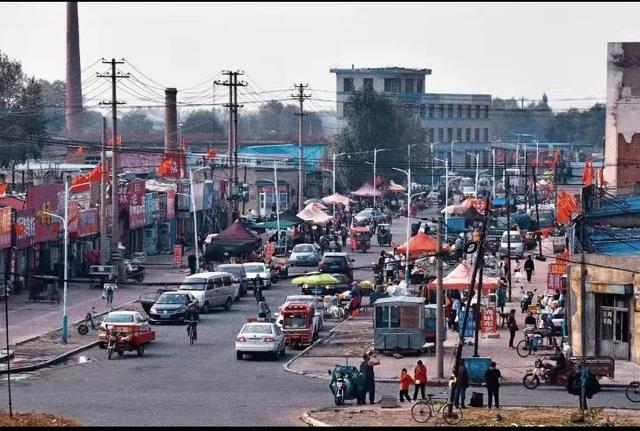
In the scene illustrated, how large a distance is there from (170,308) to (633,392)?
20186mm

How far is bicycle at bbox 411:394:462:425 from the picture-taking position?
31.8 m

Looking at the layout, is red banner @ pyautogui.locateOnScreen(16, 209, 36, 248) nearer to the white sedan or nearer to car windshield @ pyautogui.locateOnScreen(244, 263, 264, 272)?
car windshield @ pyautogui.locateOnScreen(244, 263, 264, 272)

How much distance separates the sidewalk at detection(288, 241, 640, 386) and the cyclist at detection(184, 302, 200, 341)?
12.4ft

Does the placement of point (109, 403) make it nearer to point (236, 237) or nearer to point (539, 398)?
point (539, 398)

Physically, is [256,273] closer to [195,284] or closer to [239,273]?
[239,273]

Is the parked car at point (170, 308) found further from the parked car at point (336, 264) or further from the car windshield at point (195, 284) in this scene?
the parked car at point (336, 264)

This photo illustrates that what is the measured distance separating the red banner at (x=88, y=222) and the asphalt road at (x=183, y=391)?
2263 cm

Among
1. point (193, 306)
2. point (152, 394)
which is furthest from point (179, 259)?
point (152, 394)

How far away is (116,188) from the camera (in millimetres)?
68750

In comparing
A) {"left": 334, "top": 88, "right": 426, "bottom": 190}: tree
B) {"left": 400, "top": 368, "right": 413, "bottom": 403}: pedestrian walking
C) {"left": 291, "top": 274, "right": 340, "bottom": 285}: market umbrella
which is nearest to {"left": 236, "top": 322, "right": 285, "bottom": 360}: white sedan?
{"left": 400, "top": 368, "right": 413, "bottom": 403}: pedestrian walking

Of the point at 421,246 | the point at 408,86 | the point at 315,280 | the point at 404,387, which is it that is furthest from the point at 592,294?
the point at 408,86

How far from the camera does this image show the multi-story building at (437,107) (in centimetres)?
17925

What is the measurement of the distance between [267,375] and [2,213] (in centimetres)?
2169

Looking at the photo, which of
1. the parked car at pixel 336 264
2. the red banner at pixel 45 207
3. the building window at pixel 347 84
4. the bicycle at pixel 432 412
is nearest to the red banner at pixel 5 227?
the red banner at pixel 45 207
